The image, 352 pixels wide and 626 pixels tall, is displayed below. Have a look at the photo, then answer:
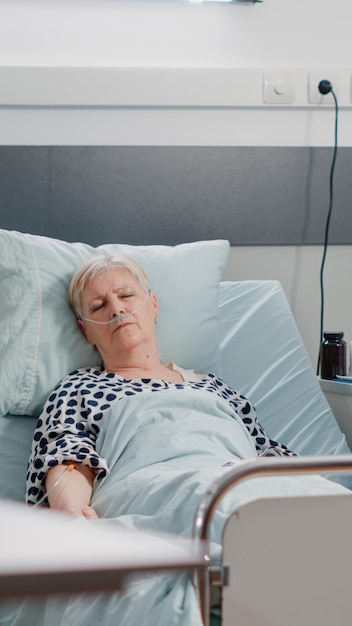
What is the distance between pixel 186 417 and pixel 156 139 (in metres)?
1.19

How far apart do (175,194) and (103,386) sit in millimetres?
944

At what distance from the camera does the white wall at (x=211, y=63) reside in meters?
2.57

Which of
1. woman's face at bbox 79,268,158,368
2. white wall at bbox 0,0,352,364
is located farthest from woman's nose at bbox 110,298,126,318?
white wall at bbox 0,0,352,364

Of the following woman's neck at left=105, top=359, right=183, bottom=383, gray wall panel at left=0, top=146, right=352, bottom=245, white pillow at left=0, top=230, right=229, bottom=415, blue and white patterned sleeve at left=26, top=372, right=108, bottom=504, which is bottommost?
blue and white patterned sleeve at left=26, top=372, right=108, bottom=504

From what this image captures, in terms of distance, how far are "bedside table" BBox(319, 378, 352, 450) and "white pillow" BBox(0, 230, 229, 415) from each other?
33 cm

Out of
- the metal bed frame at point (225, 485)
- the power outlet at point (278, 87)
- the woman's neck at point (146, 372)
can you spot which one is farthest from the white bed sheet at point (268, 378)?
the metal bed frame at point (225, 485)

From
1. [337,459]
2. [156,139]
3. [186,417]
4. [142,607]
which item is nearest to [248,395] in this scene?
[186,417]

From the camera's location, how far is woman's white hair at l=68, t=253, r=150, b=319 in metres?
2.08

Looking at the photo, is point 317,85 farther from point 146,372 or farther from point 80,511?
point 80,511

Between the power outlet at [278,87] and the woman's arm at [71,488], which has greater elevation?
the power outlet at [278,87]

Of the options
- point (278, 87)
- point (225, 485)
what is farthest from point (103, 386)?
point (278, 87)

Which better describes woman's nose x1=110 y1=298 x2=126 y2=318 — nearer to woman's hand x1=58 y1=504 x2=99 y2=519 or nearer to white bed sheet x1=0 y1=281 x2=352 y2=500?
white bed sheet x1=0 y1=281 x2=352 y2=500

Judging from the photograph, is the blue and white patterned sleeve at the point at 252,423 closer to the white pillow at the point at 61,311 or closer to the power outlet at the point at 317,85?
the white pillow at the point at 61,311

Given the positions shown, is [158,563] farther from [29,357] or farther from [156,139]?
[156,139]
